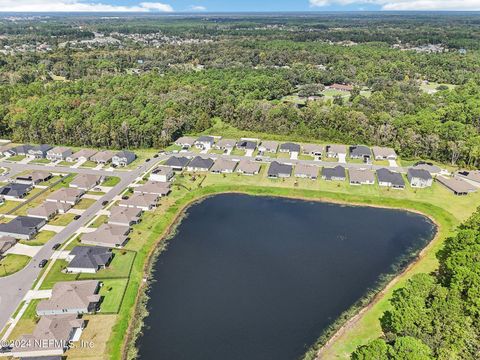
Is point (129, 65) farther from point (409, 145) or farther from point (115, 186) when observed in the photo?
point (409, 145)

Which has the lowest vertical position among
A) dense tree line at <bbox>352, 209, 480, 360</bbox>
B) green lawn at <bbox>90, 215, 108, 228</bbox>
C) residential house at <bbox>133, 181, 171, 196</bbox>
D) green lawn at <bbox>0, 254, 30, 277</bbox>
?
green lawn at <bbox>90, 215, 108, 228</bbox>

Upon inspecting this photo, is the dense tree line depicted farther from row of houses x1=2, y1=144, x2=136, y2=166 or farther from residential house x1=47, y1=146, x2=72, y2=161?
residential house x1=47, y1=146, x2=72, y2=161

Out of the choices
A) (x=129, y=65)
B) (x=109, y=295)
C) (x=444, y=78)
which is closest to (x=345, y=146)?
(x=109, y=295)

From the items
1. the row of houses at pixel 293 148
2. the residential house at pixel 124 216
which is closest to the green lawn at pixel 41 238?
the residential house at pixel 124 216

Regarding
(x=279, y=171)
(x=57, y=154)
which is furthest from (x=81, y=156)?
(x=279, y=171)

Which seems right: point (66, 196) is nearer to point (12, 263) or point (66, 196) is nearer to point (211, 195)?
point (12, 263)

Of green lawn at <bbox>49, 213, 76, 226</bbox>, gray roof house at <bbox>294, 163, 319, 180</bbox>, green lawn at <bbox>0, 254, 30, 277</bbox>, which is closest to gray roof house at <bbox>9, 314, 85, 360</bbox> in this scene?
green lawn at <bbox>0, 254, 30, 277</bbox>
